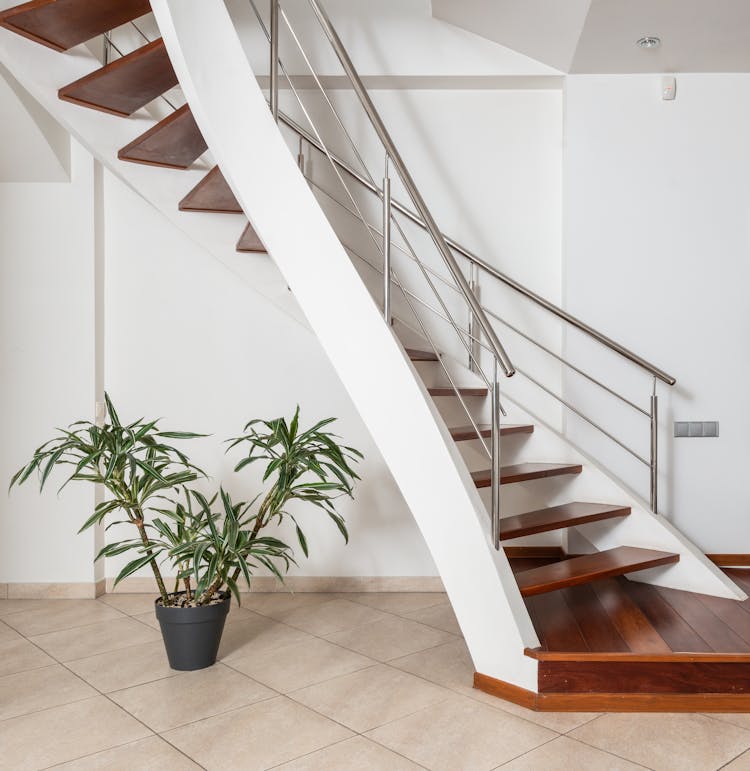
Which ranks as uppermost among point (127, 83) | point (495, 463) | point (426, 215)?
point (127, 83)

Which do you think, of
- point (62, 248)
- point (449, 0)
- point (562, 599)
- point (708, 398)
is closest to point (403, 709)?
point (562, 599)

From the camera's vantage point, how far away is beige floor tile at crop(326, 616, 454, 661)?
3.07 meters

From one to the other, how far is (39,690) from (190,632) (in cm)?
59

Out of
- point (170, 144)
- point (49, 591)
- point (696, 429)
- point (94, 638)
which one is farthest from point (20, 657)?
point (696, 429)

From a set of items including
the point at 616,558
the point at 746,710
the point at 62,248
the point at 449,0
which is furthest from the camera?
the point at 62,248

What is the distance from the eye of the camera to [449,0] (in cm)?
358

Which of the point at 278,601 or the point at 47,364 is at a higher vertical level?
the point at 47,364

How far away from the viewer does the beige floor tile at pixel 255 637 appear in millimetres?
3088

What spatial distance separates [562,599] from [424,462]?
109 cm

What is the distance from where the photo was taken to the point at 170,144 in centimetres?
308

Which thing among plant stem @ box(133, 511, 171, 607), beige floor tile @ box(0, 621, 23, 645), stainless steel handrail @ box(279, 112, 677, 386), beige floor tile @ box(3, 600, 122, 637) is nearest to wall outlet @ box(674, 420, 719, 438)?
stainless steel handrail @ box(279, 112, 677, 386)

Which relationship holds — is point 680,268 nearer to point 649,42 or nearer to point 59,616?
point 649,42

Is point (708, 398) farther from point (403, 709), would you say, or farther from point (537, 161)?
point (403, 709)

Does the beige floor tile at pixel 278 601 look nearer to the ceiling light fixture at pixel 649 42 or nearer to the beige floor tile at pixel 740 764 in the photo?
the beige floor tile at pixel 740 764
